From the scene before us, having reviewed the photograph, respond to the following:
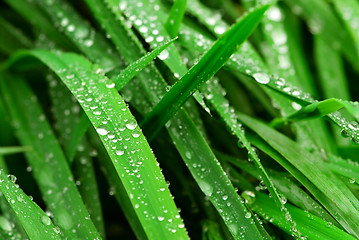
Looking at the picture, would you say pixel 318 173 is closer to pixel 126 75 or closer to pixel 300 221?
pixel 300 221

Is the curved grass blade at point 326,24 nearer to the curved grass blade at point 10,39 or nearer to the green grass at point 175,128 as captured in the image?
the green grass at point 175,128

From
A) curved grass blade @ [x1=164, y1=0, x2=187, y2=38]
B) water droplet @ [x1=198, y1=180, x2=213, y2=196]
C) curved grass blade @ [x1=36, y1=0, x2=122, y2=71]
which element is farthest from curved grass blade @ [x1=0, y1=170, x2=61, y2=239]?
curved grass blade @ [x1=164, y1=0, x2=187, y2=38]

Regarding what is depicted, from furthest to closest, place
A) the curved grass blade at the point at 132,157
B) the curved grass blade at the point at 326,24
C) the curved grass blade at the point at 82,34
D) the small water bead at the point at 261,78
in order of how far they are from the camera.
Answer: the curved grass blade at the point at 326,24 → the curved grass blade at the point at 82,34 → the small water bead at the point at 261,78 → the curved grass blade at the point at 132,157

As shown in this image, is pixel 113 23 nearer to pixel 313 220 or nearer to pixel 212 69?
pixel 212 69

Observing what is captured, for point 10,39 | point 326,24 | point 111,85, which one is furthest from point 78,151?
point 326,24

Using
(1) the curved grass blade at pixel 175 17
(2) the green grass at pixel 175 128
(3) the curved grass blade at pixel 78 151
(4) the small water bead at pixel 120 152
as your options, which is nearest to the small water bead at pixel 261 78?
(2) the green grass at pixel 175 128

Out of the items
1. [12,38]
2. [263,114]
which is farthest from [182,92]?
[12,38]

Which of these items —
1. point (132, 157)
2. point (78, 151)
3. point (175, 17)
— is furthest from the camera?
point (78, 151)
